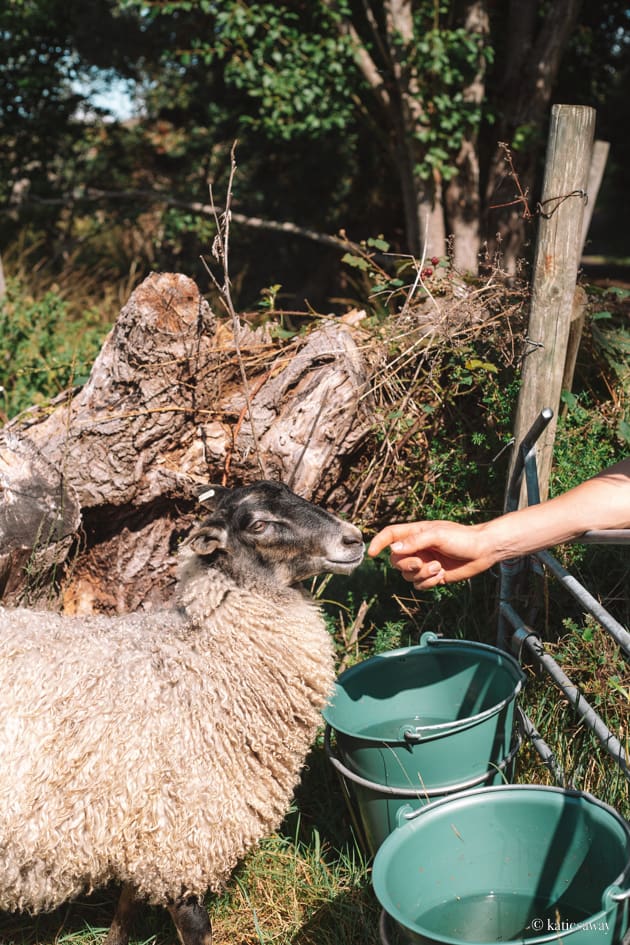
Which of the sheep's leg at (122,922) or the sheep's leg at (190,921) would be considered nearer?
the sheep's leg at (190,921)

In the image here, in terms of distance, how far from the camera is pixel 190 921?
113 inches

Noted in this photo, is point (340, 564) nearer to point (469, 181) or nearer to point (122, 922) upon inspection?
point (122, 922)

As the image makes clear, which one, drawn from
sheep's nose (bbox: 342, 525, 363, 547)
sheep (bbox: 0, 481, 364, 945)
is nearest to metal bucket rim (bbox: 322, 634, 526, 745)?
sheep (bbox: 0, 481, 364, 945)

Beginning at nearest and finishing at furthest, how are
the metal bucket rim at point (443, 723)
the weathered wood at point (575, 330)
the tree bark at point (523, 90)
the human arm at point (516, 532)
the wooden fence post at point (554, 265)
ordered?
1. the human arm at point (516, 532)
2. the metal bucket rim at point (443, 723)
3. the wooden fence post at point (554, 265)
4. the weathered wood at point (575, 330)
5. the tree bark at point (523, 90)

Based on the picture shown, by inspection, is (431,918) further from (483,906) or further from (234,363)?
(234,363)

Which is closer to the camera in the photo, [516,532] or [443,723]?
[516,532]

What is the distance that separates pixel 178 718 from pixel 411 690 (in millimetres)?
1068

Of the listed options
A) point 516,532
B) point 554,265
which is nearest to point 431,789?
point 516,532

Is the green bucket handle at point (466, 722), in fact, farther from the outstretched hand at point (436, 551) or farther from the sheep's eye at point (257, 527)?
the sheep's eye at point (257, 527)

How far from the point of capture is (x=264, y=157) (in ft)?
32.8

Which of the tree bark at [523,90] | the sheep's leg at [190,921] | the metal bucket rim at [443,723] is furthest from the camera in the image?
the tree bark at [523,90]

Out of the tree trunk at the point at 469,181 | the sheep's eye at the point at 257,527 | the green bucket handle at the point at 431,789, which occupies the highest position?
the tree trunk at the point at 469,181

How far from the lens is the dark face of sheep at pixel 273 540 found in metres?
3.01

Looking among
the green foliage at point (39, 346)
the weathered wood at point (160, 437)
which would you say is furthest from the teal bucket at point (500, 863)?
the green foliage at point (39, 346)
